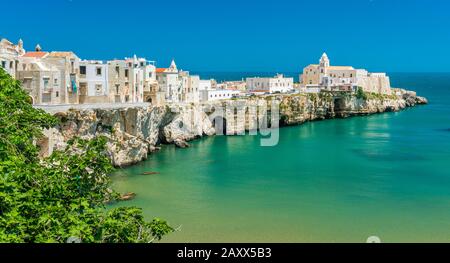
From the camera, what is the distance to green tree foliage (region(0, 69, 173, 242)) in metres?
6.63

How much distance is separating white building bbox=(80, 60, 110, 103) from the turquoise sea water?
5334mm

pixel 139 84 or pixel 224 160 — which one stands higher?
pixel 139 84

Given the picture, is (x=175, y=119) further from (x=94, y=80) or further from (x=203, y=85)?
(x=203, y=85)

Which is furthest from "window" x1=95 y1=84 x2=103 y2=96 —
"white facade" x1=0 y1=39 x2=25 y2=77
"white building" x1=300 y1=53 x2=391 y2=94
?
"white building" x1=300 y1=53 x2=391 y2=94

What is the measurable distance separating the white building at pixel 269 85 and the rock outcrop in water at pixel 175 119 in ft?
19.0

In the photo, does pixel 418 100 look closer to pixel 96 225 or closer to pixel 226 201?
pixel 226 201

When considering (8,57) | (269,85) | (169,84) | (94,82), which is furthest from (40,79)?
(269,85)

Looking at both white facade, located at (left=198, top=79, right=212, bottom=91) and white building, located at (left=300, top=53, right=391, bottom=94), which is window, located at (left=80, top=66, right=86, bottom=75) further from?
white building, located at (left=300, top=53, right=391, bottom=94)

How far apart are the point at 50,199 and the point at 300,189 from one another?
16.4 metres

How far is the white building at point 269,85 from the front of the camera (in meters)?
59.3

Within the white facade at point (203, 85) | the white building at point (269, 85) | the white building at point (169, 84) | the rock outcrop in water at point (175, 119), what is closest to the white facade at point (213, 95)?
the white facade at point (203, 85)

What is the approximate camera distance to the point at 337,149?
34875 mm

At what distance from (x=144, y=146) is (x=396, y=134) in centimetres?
2329
